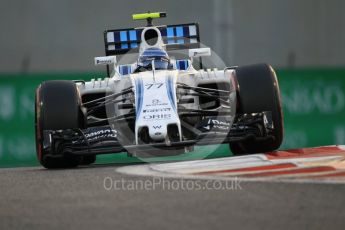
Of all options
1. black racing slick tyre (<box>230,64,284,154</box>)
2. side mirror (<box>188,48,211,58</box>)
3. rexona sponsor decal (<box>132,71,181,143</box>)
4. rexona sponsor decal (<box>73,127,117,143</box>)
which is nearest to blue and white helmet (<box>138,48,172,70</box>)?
side mirror (<box>188,48,211,58</box>)

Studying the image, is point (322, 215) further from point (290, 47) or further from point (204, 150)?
point (290, 47)

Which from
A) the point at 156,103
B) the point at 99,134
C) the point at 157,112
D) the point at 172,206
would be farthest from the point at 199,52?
the point at 172,206

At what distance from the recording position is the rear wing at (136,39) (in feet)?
46.8

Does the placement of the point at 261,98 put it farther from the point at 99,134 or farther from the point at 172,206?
→ the point at 172,206

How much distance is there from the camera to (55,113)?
1211 centimetres

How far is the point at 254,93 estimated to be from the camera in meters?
12.2

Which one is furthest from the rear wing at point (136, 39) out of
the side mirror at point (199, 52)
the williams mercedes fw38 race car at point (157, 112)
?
the williams mercedes fw38 race car at point (157, 112)

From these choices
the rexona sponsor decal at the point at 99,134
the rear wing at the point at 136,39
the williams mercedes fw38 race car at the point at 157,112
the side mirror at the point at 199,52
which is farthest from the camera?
the rear wing at the point at 136,39

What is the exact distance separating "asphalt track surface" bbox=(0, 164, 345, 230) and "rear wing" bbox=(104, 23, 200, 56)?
505cm

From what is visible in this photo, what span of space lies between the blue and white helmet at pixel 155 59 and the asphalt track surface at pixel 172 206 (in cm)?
385

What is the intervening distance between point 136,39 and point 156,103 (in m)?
2.84

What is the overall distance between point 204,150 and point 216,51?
1889 mm

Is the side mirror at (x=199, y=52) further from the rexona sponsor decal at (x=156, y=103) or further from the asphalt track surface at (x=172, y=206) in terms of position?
the asphalt track surface at (x=172, y=206)

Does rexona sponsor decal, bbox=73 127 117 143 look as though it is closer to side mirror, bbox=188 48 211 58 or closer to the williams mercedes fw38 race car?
the williams mercedes fw38 race car
